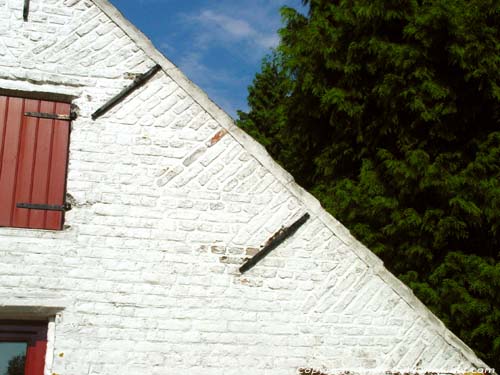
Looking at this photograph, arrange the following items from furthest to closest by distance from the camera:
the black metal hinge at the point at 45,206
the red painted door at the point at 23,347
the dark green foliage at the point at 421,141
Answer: the dark green foliage at the point at 421,141 < the black metal hinge at the point at 45,206 < the red painted door at the point at 23,347

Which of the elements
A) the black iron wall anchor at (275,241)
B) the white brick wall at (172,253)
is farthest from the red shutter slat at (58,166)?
the black iron wall anchor at (275,241)

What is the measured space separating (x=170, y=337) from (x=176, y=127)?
6.34 ft

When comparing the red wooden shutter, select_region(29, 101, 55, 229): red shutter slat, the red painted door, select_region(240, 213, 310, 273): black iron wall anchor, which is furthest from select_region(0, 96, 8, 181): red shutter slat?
select_region(240, 213, 310, 273): black iron wall anchor

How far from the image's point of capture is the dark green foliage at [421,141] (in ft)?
28.6

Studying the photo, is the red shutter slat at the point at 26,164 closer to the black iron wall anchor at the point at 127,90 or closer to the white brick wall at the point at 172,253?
the white brick wall at the point at 172,253

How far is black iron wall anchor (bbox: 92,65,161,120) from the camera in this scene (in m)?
5.34

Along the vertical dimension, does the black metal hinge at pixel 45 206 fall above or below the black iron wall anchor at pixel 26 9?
below

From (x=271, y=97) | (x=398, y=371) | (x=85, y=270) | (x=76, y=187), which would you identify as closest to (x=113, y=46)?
(x=76, y=187)

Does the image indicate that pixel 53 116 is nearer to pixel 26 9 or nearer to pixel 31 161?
pixel 31 161

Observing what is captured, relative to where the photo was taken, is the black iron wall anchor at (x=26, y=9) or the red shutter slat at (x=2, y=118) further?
the black iron wall anchor at (x=26, y=9)

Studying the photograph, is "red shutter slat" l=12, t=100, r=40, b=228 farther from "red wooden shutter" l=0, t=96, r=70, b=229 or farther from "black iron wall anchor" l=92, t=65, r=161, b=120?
"black iron wall anchor" l=92, t=65, r=161, b=120

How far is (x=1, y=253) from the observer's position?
4852 mm

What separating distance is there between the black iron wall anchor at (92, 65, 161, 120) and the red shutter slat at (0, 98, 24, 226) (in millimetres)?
693

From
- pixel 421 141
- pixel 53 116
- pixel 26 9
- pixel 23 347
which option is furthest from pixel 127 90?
pixel 421 141
